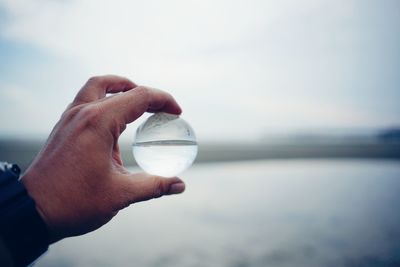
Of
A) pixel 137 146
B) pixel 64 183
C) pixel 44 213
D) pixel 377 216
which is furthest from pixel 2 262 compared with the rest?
pixel 377 216

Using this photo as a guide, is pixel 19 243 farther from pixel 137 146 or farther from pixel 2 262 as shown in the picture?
pixel 137 146

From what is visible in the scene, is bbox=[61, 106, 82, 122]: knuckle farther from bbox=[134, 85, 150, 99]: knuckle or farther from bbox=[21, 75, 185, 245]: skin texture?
bbox=[134, 85, 150, 99]: knuckle

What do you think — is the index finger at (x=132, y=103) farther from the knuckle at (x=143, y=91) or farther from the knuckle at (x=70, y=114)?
the knuckle at (x=70, y=114)

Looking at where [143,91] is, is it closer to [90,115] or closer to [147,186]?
[90,115]

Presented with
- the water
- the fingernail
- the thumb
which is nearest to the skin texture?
the thumb

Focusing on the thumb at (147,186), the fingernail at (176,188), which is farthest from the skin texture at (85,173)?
the fingernail at (176,188)

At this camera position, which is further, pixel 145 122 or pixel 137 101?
pixel 145 122

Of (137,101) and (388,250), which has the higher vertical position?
(137,101)

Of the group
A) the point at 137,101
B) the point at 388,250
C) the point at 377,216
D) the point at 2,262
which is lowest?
the point at 377,216
